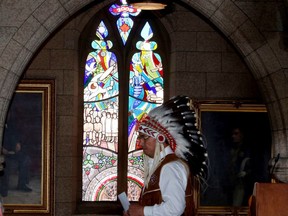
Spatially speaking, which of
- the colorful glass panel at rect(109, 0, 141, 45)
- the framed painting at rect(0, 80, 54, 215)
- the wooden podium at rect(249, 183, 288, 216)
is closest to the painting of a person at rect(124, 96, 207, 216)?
the wooden podium at rect(249, 183, 288, 216)

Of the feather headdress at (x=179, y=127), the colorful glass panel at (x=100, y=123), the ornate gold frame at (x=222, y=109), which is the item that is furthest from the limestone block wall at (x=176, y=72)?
the feather headdress at (x=179, y=127)

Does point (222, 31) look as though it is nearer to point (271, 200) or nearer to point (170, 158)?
point (170, 158)

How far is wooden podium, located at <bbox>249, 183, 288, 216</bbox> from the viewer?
8.84 metres

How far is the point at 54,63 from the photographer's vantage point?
50.1ft

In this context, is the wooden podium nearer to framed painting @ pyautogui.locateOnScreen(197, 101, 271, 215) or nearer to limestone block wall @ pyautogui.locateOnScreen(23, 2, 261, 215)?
framed painting @ pyautogui.locateOnScreen(197, 101, 271, 215)

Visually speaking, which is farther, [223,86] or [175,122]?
[223,86]

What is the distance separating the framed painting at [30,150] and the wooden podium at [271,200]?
6.50m

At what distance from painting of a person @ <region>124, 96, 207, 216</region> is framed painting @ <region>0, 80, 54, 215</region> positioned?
5.38 metres

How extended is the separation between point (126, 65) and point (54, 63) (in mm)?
1081

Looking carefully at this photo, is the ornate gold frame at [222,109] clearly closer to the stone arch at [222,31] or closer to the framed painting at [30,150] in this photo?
the framed painting at [30,150]

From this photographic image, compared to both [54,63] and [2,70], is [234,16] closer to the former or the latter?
[2,70]

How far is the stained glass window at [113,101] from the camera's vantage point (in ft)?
52.0

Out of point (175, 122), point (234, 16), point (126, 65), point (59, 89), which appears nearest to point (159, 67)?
point (126, 65)

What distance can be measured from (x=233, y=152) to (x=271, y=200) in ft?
20.7
